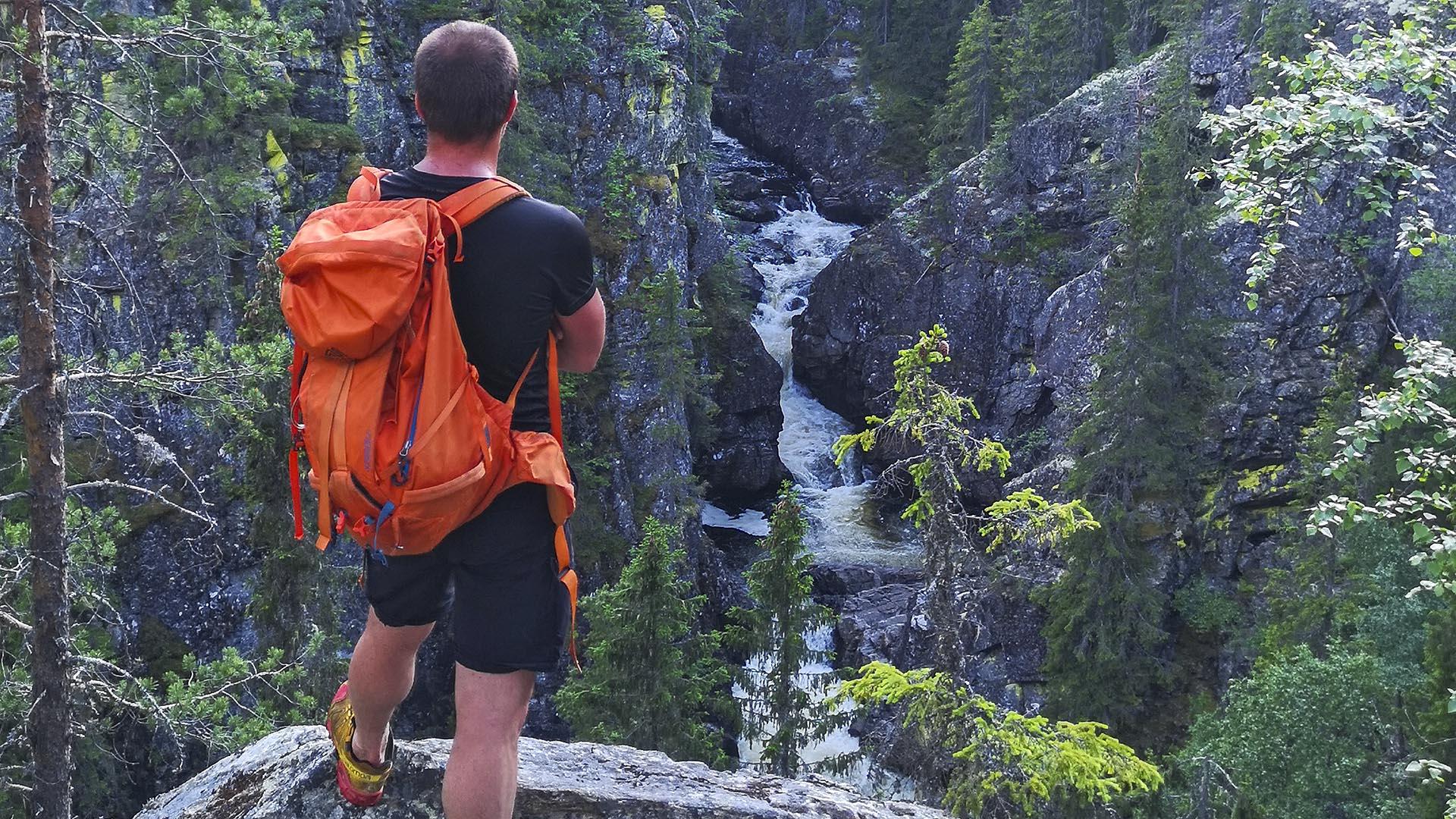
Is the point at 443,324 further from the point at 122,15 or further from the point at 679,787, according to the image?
the point at 122,15

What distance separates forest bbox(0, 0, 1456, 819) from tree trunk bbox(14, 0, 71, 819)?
3cm

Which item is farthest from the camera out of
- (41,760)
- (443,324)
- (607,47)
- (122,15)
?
(607,47)

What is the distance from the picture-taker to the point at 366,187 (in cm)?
322

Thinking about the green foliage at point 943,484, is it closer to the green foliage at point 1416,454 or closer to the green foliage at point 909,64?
the green foliage at point 1416,454

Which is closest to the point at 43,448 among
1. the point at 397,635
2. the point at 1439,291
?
the point at 397,635

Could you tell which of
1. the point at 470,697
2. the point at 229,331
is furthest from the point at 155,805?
the point at 229,331

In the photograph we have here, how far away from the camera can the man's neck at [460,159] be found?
3182 mm

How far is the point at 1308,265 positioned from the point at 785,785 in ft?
84.2

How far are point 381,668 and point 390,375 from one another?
1.29 meters

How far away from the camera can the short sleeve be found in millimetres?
3125

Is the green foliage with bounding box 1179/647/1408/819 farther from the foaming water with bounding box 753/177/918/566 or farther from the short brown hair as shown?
the short brown hair

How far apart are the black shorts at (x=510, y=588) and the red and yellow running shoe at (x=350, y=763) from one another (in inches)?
43.8

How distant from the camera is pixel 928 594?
1040 centimetres

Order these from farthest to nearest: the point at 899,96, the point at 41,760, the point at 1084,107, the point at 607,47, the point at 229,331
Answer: the point at 899,96
the point at 1084,107
the point at 607,47
the point at 229,331
the point at 41,760
